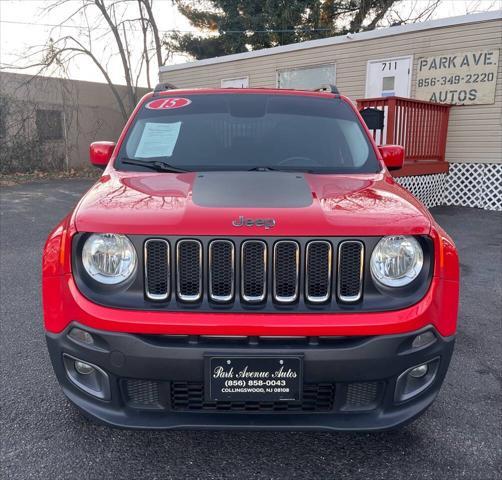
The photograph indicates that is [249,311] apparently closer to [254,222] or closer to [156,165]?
[254,222]

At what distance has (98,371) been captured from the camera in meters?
2.02

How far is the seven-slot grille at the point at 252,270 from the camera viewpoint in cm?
198

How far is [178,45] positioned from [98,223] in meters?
23.9

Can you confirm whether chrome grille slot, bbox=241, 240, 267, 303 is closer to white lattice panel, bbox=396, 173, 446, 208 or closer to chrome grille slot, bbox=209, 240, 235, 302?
chrome grille slot, bbox=209, 240, 235, 302

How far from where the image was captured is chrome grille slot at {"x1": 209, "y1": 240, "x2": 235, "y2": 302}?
6.48ft

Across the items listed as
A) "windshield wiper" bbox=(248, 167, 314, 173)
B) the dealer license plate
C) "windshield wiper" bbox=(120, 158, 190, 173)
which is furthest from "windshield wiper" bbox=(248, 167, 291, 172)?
the dealer license plate

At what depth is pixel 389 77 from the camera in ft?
38.2

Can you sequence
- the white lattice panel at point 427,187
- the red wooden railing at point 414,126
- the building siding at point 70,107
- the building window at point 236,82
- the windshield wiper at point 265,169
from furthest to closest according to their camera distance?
1. the building siding at point 70,107
2. the building window at point 236,82
3. the white lattice panel at point 427,187
4. the red wooden railing at point 414,126
5. the windshield wiper at point 265,169

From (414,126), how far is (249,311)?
918cm

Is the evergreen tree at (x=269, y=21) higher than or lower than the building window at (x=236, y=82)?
higher

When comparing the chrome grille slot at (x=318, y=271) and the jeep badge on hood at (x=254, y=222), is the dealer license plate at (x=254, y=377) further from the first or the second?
the jeep badge on hood at (x=254, y=222)

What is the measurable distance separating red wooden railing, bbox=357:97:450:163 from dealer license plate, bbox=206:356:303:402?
831cm

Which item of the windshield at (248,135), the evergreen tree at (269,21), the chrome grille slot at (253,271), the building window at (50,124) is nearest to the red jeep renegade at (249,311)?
the chrome grille slot at (253,271)

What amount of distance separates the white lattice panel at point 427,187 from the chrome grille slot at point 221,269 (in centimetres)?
808
